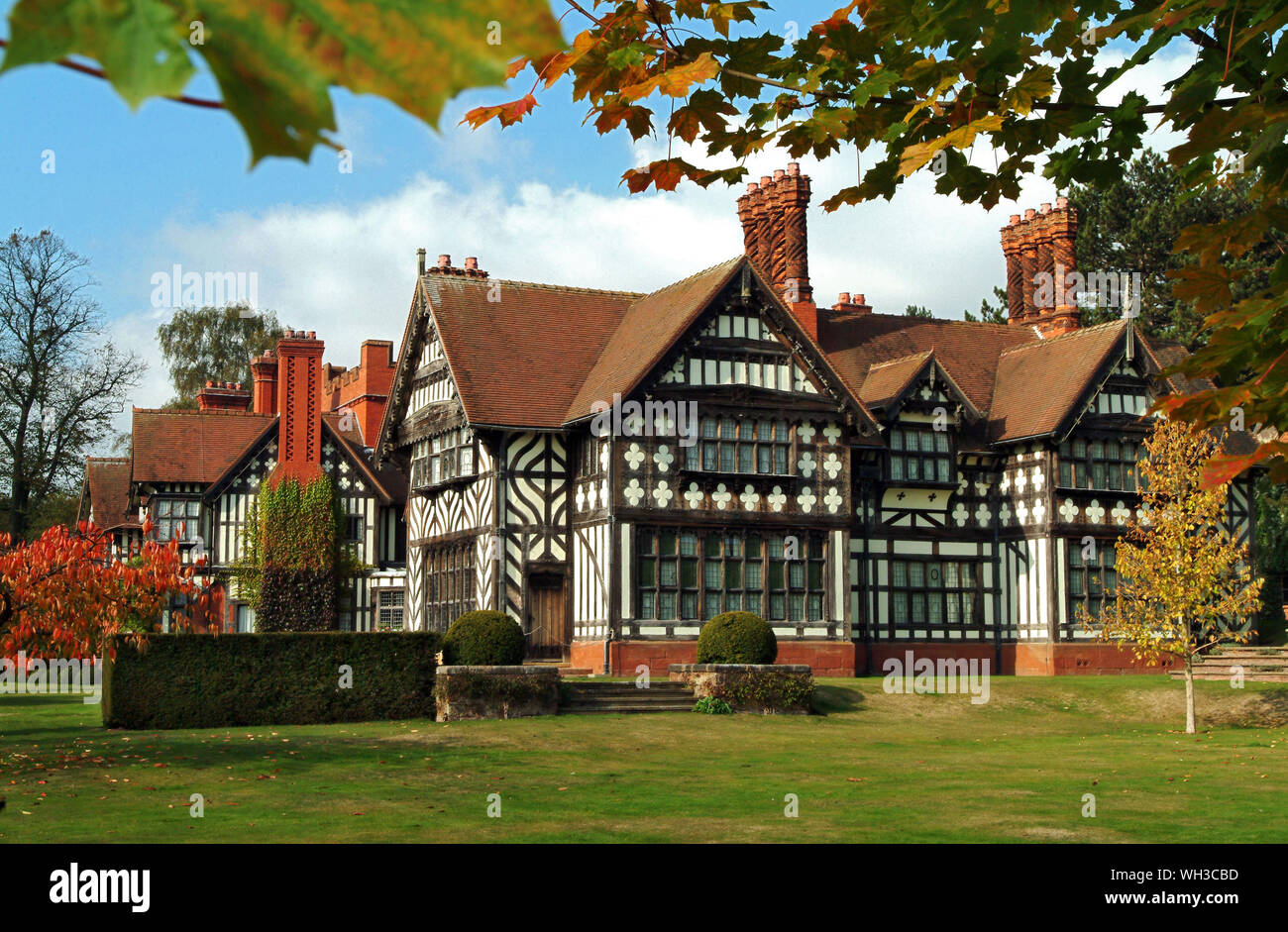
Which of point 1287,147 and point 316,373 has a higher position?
point 316,373

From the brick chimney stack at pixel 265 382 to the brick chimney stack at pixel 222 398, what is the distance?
65 cm

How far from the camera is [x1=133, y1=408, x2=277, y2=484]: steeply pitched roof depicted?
4634cm

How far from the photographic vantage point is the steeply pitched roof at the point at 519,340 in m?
34.5

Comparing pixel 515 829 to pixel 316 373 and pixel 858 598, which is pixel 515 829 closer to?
pixel 858 598

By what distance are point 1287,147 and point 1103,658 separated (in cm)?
3279

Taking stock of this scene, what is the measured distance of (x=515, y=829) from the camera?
12719 mm

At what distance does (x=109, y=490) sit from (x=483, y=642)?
33.8 m

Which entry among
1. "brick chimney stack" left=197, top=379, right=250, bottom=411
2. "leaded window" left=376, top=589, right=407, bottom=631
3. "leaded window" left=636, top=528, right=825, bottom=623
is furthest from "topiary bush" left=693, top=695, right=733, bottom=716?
"brick chimney stack" left=197, top=379, right=250, bottom=411

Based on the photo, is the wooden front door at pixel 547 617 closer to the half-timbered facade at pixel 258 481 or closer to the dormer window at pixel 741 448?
the dormer window at pixel 741 448

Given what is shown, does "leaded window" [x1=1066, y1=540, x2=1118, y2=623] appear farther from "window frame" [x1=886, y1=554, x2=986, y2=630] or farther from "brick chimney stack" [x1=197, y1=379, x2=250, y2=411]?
"brick chimney stack" [x1=197, y1=379, x2=250, y2=411]

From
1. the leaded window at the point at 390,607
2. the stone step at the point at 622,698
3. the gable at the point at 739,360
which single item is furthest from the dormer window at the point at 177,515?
the stone step at the point at 622,698

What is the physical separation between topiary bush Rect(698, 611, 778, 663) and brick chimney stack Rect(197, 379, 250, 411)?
99.4ft

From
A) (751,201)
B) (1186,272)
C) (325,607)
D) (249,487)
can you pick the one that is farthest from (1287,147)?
(249,487)

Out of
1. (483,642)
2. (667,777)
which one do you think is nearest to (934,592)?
(483,642)
